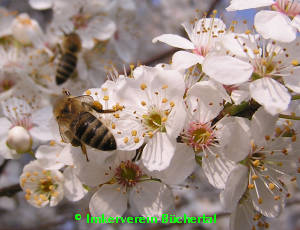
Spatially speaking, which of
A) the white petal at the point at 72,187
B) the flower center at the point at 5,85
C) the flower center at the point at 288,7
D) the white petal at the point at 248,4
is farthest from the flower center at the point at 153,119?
the flower center at the point at 5,85

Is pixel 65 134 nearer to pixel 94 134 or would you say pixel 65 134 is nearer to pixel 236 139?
pixel 94 134

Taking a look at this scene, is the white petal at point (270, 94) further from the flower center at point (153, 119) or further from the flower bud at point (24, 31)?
the flower bud at point (24, 31)

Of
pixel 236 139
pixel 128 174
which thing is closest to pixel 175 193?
pixel 128 174

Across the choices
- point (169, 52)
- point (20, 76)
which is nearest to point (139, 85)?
point (20, 76)

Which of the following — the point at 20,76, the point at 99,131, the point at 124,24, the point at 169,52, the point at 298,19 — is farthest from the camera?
the point at 124,24

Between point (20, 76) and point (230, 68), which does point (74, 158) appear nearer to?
point (230, 68)

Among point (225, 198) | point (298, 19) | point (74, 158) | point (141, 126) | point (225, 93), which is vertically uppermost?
point (298, 19)

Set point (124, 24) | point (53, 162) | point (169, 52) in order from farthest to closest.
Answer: point (124, 24) → point (169, 52) → point (53, 162)
